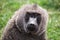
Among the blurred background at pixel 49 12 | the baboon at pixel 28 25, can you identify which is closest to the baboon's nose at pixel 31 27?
the baboon at pixel 28 25

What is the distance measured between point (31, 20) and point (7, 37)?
731mm

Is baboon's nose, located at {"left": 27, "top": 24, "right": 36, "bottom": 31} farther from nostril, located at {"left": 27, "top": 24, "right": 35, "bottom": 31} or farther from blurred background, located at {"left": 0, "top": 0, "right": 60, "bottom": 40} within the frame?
blurred background, located at {"left": 0, "top": 0, "right": 60, "bottom": 40}

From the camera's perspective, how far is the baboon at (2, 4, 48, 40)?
655 cm

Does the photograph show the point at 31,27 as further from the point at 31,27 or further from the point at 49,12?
the point at 49,12

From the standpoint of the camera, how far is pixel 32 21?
6.42m

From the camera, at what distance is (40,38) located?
22.4ft

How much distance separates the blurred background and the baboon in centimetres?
146

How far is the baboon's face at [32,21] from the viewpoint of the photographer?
6430mm

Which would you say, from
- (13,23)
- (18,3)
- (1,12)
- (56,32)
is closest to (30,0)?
(18,3)

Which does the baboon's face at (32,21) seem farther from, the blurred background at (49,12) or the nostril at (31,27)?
the blurred background at (49,12)

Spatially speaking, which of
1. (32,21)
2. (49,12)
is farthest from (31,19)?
(49,12)

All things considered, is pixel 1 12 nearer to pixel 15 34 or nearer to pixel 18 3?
pixel 18 3

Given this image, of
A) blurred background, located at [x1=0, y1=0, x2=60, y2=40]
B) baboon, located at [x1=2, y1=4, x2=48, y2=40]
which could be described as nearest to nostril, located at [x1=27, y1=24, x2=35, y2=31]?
baboon, located at [x1=2, y1=4, x2=48, y2=40]

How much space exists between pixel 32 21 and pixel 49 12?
337 centimetres
